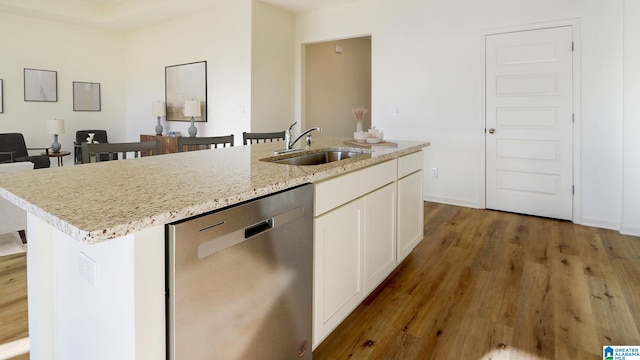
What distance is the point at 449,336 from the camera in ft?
5.97

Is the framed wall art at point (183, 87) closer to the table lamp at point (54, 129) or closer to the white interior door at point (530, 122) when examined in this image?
the table lamp at point (54, 129)

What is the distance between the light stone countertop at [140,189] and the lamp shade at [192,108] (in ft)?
12.7

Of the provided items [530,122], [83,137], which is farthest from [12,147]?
[530,122]

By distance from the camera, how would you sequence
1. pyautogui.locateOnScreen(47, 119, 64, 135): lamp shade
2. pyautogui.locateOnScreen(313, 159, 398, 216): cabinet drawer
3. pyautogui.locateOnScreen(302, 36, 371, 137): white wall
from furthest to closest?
pyautogui.locateOnScreen(302, 36, 371, 137): white wall
pyautogui.locateOnScreen(47, 119, 64, 135): lamp shade
pyautogui.locateOnScreen(313, 159, 398, 216): cabinet drawer

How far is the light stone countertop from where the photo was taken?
826mm

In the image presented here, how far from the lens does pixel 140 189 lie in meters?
1.12

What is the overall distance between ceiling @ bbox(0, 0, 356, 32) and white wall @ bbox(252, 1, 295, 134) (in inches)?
8.2

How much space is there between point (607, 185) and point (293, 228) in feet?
11.9

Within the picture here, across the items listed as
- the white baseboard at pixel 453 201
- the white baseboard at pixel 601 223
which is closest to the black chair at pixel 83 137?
the white baseboard at pixel 453 201

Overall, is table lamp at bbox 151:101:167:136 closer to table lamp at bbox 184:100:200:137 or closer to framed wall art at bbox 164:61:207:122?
framed wall art at bbox 164:61:207:122

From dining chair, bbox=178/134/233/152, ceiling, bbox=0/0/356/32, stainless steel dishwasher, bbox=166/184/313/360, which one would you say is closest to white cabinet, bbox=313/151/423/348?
stainless steel dishwasher, bbox=166/184/313/360

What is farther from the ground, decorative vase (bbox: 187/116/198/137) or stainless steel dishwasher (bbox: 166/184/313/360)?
decorative vase (bbox: 187/116/198/137)

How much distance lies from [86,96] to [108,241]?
6.80 meters

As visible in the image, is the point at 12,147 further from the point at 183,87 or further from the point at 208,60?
the point at 208,60
